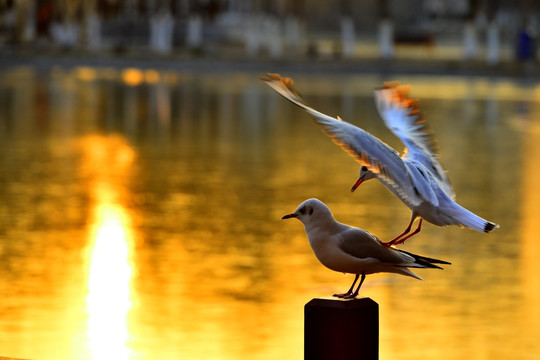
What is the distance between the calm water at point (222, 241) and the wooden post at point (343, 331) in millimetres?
2415

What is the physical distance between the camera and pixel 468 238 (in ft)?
36.2

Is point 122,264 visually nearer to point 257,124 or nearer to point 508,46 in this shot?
point 257,124

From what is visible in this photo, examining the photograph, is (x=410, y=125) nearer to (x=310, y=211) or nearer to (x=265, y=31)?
(x=310, y=211)

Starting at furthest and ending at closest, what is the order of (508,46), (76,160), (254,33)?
(508,46) < (254,33) < (76,160)

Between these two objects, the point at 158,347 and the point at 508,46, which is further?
the point at 508,46

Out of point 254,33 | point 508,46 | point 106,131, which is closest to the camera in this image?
point 106,131

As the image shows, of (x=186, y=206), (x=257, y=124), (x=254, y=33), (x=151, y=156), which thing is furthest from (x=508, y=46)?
(x=186, y=206)

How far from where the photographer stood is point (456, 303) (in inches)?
324

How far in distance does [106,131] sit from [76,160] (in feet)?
14.3

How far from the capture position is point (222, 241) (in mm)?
10539

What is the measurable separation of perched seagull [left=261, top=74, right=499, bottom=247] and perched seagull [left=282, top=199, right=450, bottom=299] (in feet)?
0.20

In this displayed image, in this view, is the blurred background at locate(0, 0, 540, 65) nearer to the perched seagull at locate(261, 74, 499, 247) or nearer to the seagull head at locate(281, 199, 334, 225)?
the perched seagull at locate(261, 74, 499, 247)

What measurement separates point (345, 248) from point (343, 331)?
30 cm

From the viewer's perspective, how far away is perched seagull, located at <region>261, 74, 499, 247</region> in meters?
3.82
